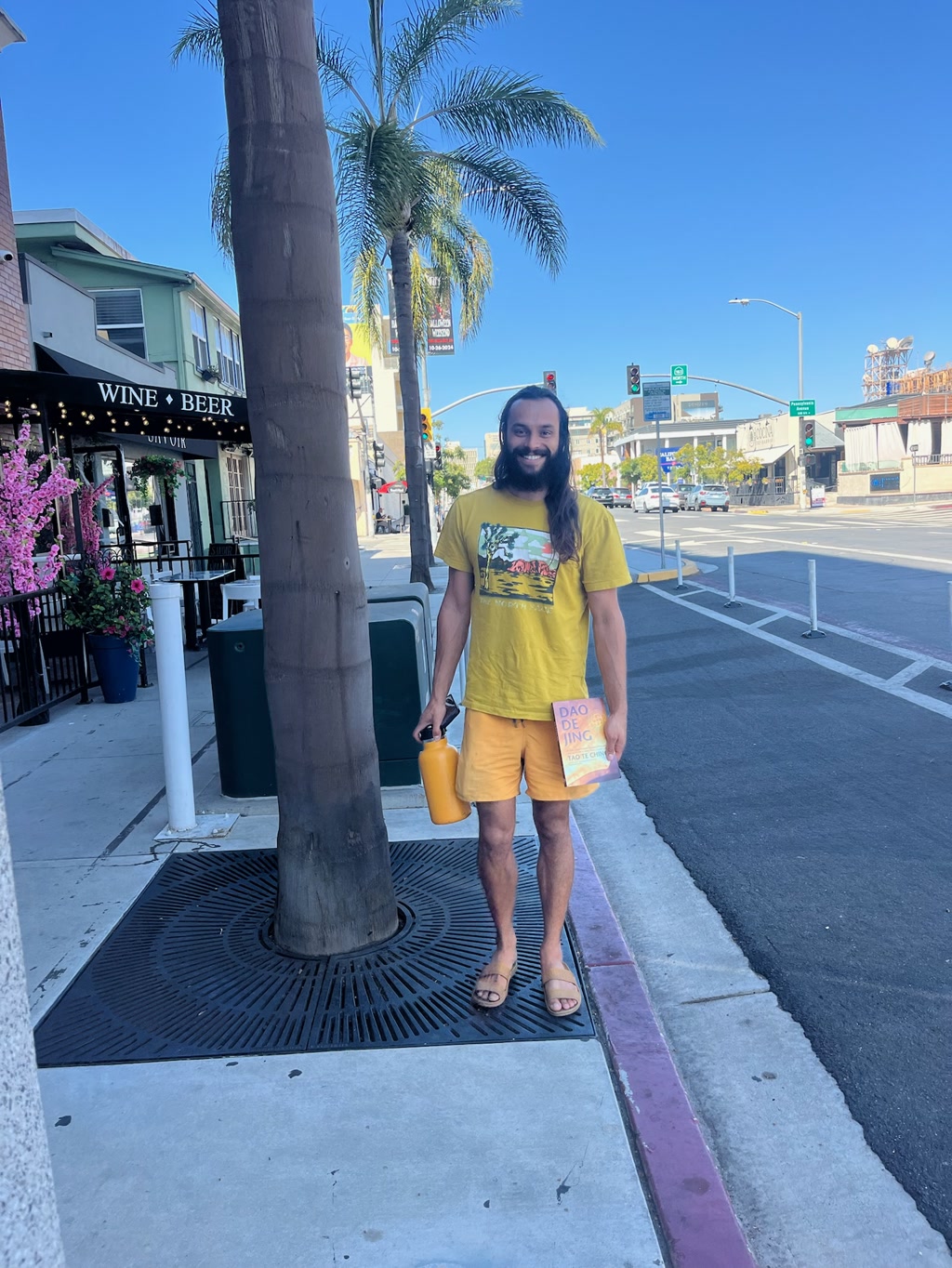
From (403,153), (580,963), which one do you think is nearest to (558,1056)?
(580,963)

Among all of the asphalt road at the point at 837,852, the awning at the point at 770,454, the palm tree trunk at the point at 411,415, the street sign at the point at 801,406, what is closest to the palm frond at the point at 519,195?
the palm tree trunk at the point at 411,415

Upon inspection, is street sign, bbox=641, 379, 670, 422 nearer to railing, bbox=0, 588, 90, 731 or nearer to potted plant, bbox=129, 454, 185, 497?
potted plant, bbox=129, 454, 185, 497

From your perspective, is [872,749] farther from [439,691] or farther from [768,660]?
[439,691]

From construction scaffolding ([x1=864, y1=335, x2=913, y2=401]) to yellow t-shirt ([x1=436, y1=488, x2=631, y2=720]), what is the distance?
85808 mm

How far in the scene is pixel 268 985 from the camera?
3453mm

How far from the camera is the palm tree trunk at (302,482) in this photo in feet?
11.1

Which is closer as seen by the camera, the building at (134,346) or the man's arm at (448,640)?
the man's arm at (448,640)

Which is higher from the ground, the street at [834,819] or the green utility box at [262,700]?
the green utility box at [262,700]

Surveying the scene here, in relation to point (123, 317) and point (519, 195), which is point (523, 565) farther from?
point (123, 317)

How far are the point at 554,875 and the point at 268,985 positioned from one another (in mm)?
1108

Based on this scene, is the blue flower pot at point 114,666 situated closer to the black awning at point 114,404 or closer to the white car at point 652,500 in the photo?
the black awning at point 114,404

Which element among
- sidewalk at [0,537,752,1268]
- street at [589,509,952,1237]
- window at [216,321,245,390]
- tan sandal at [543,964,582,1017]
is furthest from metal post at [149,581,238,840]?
window at [216,321,245,390]

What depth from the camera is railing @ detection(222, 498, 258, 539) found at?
27.6 m

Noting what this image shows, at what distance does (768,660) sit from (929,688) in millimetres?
1879
